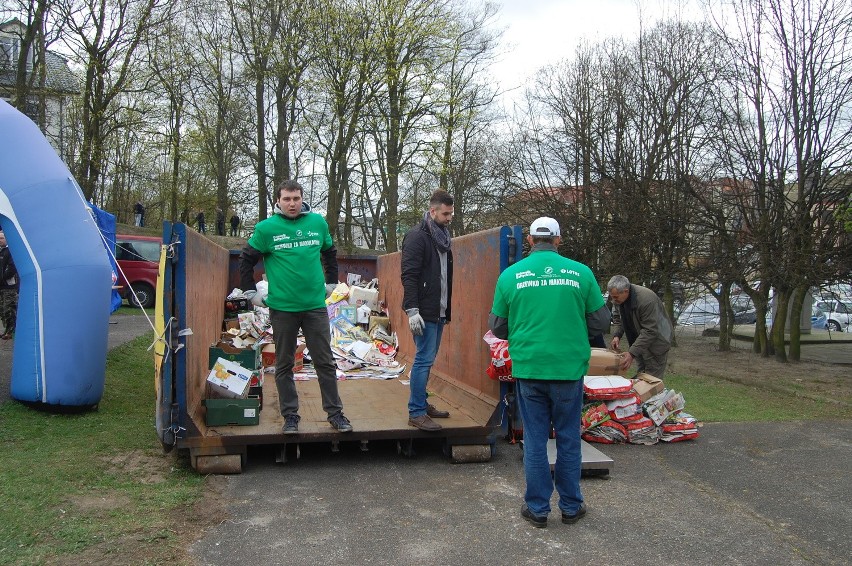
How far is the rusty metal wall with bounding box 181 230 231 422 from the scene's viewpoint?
5.08 metres

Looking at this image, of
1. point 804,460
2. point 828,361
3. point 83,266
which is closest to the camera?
point 804,460

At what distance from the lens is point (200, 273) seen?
6285mm

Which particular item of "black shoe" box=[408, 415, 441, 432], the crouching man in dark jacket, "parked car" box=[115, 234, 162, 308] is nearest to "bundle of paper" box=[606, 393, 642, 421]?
the crouching man in dark jacket

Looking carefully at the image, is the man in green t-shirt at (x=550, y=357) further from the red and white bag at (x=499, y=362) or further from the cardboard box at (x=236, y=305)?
the cardboard box at (x=236, y=305)

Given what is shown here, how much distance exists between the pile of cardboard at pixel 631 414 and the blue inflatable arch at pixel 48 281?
4.50m

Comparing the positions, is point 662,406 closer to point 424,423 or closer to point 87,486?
point 424,423

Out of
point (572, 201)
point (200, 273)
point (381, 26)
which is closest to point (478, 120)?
point (381, 26)

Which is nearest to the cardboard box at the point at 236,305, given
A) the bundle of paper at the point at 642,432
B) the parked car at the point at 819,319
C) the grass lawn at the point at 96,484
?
the grass lawn at the point at 96,484

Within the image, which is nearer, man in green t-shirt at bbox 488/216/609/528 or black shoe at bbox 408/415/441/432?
man in green t-shirt at bbox 488/216/609/528

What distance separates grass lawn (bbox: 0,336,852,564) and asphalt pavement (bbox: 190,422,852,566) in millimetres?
359

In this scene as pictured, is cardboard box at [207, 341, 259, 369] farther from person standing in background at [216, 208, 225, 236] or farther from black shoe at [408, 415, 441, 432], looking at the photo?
person standing in background at [216, 208, 225, 236]

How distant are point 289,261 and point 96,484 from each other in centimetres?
195

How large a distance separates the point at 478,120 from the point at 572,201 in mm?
8603

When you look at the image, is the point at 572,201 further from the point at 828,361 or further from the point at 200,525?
the point at 200,525
